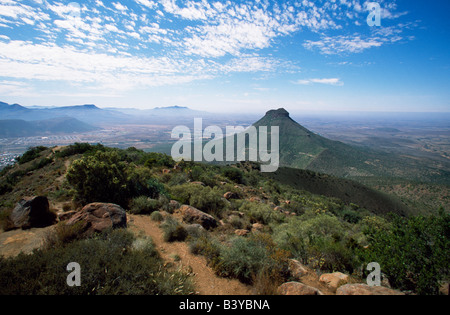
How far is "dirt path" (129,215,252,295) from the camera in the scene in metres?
4.03

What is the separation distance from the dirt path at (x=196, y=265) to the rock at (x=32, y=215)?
2.57 metres

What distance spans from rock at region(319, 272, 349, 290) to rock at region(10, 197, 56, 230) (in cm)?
821

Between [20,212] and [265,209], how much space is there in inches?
385

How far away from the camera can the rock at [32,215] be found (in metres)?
5.87

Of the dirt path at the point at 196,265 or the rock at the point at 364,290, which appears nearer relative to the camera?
the rock at the point at 364,290

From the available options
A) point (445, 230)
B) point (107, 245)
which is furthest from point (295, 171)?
point (107, 245)

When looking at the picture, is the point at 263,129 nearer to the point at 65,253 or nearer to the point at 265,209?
the point at 265,209

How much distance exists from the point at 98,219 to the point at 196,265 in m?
3.17

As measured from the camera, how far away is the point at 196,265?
4.86 meters

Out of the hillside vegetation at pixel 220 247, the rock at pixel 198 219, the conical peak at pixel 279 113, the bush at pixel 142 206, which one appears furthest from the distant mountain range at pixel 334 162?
the bush at pixel 142 206

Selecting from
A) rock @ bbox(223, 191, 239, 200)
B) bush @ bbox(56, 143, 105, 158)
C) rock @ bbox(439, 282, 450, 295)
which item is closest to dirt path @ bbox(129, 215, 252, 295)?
rock @ bbox(439, 282, 450, 295)

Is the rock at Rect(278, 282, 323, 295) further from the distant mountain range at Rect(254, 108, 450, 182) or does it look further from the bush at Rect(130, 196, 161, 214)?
the distant mountain range at Rect(254, 108, 450, 182)

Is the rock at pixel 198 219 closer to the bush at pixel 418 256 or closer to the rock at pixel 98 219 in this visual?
the rock at pixel 98 219
